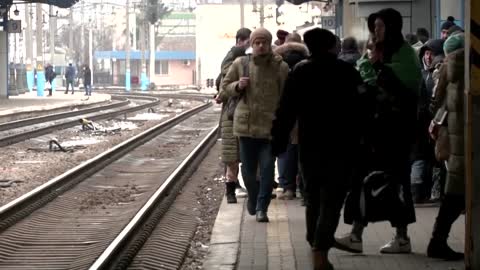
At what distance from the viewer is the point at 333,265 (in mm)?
7926

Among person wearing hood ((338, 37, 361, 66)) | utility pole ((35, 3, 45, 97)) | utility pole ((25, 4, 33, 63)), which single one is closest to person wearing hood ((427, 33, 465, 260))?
person wearing hood ((338, 37, 361, 66))

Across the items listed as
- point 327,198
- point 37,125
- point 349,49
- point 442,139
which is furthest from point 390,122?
point 37,125

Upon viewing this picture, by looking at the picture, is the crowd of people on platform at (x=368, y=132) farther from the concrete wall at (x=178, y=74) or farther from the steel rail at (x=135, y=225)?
the concrete wall at (x=178, y=74)

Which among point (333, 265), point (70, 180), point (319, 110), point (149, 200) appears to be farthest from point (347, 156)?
point (70, 180)

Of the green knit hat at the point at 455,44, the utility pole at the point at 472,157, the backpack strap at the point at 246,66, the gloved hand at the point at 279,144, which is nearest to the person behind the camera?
the utility pole at the point at 472,157

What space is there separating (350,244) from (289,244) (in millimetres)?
875

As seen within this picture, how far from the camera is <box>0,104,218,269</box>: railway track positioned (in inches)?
357

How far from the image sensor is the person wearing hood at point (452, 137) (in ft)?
24.8

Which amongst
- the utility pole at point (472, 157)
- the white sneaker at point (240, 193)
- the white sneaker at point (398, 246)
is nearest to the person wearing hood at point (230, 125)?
the white sneaker at point (240, 193)

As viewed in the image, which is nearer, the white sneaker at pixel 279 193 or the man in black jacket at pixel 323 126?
the man in black jacket at pixel 323 126

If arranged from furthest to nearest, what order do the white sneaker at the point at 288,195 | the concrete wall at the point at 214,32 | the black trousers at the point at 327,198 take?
the concrete wall at the point at 214,32 < the white sneaker at the point at 288,195 < the black trousers at the point at 327,198

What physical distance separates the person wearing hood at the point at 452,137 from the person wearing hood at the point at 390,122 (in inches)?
10.1

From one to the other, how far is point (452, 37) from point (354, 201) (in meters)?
1.49

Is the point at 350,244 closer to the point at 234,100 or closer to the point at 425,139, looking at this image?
the point at 234,100
